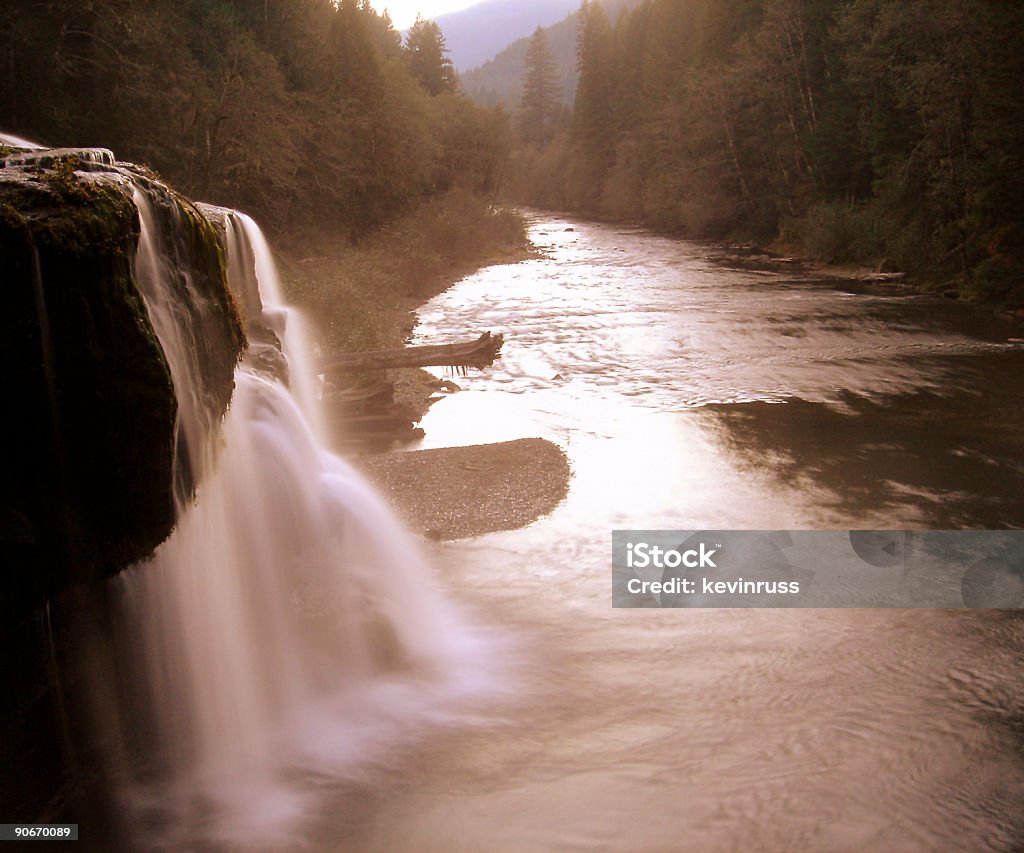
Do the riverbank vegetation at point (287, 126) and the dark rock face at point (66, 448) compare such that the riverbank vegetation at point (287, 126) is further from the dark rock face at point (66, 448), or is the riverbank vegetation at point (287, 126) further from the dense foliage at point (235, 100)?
the dark rock face at point (66, 448)

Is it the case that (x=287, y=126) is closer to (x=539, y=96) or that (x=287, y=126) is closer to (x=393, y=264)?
(x=393, y=264)

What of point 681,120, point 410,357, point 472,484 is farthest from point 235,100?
point 681,120

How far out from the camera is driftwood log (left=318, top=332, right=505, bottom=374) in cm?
1421

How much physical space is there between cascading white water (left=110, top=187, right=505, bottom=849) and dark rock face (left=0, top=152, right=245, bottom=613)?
58cm

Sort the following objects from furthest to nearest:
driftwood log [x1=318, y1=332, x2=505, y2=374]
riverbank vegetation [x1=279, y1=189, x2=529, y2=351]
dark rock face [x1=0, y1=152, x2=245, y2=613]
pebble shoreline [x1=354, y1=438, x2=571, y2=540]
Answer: riverbank vegetation [x1=279, y1=189, x2=529, y2=351] < driftwood log [x1=318, y1=332, x2=505, y2=374] < pebble shoreline [x1=354, y1=438, x2=571, y2=540] < dark rock face [x1=0, y1=152, x2=245, y2=613]

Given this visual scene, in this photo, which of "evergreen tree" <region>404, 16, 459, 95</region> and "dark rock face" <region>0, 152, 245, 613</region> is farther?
"evergreen tree" <region>404, 16, 459, 95</region>

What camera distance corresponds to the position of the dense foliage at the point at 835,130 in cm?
2219

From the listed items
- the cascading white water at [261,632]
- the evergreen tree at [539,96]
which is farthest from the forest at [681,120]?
the evergreen tree at [539,96]

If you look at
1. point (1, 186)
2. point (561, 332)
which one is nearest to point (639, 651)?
point (1, 186)

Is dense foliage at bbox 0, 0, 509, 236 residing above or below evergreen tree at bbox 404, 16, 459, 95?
below

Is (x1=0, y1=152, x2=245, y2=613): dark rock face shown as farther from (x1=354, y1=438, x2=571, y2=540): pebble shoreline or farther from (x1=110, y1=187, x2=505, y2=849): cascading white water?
(x1=354, y1=438, x2=571, y2=540): pebble shoreline

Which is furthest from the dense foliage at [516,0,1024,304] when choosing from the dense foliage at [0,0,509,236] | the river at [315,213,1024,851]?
the dense foliage at [0,0,509,236]

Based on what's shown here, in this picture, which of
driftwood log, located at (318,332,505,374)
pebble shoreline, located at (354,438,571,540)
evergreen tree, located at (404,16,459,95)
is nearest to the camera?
pebble shoreline, located at (354,438,571,540)

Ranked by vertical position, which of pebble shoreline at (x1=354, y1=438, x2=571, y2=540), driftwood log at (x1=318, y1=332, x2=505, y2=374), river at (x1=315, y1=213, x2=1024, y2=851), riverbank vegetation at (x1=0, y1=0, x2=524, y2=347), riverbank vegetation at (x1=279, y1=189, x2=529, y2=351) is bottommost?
river at (x1=315, y1=213, x2=1024, y2=851)
